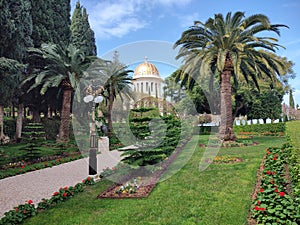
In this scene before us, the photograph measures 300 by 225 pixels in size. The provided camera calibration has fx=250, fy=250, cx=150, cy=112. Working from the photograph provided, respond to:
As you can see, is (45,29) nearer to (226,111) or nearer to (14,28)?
(14,28)

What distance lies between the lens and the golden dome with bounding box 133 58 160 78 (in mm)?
8148

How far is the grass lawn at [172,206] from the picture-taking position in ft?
Result: 14.0

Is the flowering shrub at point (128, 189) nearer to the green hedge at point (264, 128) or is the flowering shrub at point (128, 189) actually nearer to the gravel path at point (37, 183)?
the gravel path at point (37, 183)

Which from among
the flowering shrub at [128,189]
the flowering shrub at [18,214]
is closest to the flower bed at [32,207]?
the flowering shrub at [18,214]

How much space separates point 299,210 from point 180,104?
70.5 feet

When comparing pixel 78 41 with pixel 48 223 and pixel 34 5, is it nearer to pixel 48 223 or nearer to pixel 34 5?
pixel 34 5

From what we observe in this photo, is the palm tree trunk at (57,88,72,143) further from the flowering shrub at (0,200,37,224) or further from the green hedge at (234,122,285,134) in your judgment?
the green hedge at (234,122,285,134)

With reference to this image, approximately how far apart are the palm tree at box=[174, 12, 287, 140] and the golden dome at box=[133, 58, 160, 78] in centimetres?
528

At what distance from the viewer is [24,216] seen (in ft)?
15.1

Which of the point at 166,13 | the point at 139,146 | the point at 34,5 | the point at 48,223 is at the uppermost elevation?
the point at 34,5

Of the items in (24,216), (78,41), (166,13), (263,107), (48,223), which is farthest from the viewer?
(263,107)

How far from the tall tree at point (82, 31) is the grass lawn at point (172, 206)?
2086 cm

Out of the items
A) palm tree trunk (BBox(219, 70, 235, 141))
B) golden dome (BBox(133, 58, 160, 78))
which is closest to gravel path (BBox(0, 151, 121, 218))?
golden dome (BBox(133, 58, 160, 78))

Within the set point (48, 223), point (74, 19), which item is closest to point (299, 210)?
point (48, 223)
